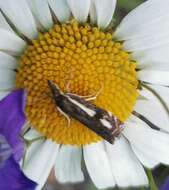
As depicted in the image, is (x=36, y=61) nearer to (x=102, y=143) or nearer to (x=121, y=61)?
(x=121, y=61)

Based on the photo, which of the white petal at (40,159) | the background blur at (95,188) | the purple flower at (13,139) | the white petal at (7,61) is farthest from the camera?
the background blur at (95,188)

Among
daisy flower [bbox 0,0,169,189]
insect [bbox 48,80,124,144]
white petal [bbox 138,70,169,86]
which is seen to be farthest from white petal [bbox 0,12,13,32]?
white petal [bbox 138,70,169,86]

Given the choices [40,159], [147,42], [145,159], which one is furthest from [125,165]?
[147,42]

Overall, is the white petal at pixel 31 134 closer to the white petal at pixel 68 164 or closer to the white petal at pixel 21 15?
the white petal at pixel 68 164

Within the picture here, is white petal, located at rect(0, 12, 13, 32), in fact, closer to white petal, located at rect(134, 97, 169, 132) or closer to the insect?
the insect

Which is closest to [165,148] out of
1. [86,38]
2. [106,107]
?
[106,107]

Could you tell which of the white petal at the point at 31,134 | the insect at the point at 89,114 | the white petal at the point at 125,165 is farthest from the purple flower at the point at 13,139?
the white petal at the point at 125,165
